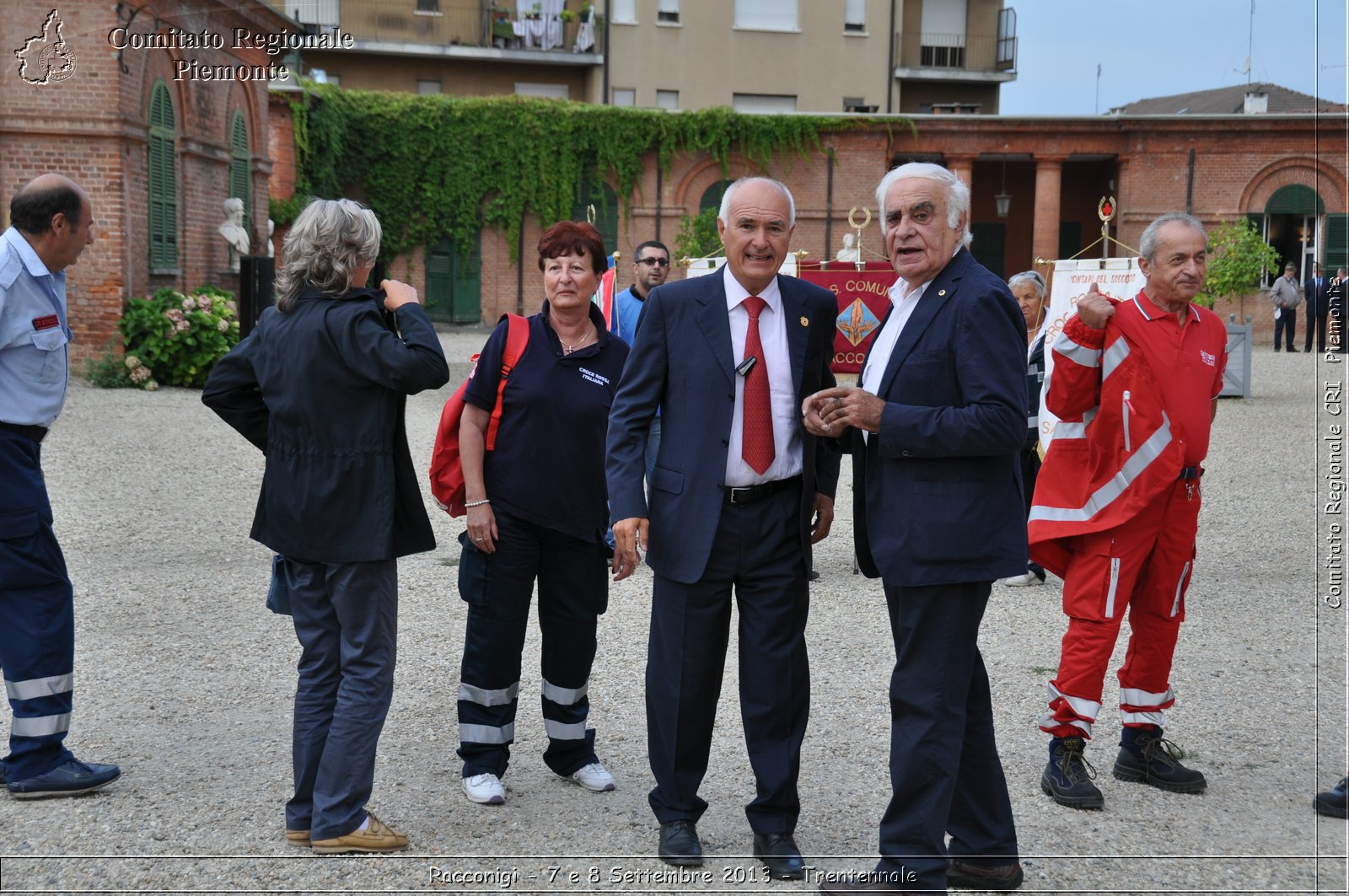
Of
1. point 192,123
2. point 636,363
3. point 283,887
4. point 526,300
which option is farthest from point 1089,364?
point 526,300

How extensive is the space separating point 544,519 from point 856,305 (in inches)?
232

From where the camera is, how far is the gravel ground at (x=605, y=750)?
3.81m

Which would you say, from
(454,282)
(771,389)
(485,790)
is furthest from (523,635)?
(454,282)

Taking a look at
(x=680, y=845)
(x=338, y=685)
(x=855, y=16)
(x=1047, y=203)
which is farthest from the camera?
(x=855, y=16)

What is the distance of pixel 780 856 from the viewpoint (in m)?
3.80

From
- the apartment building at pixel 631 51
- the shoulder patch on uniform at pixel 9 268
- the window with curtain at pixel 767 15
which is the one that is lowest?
the shoulder patch on uniform at pixel 9 268

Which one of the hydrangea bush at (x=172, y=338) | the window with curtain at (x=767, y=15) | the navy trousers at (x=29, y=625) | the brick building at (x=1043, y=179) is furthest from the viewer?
the window with curtain at (x=767, y=15)

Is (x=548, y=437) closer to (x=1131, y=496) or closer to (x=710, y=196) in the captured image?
(x=1131, y=496)

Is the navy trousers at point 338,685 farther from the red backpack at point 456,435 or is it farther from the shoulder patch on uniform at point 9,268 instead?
the shoulder patch on uniform at point 9,268

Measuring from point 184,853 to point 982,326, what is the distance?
2.96m

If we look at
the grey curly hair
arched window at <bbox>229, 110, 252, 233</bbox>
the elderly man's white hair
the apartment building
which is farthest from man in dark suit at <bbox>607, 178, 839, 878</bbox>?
the apartment building

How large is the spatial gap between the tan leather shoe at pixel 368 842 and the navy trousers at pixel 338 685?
2 centimetres

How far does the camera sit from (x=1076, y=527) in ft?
15.0

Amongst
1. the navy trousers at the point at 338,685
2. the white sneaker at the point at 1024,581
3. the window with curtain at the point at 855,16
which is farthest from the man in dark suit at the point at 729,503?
the window with curtain at the point at 855,16
